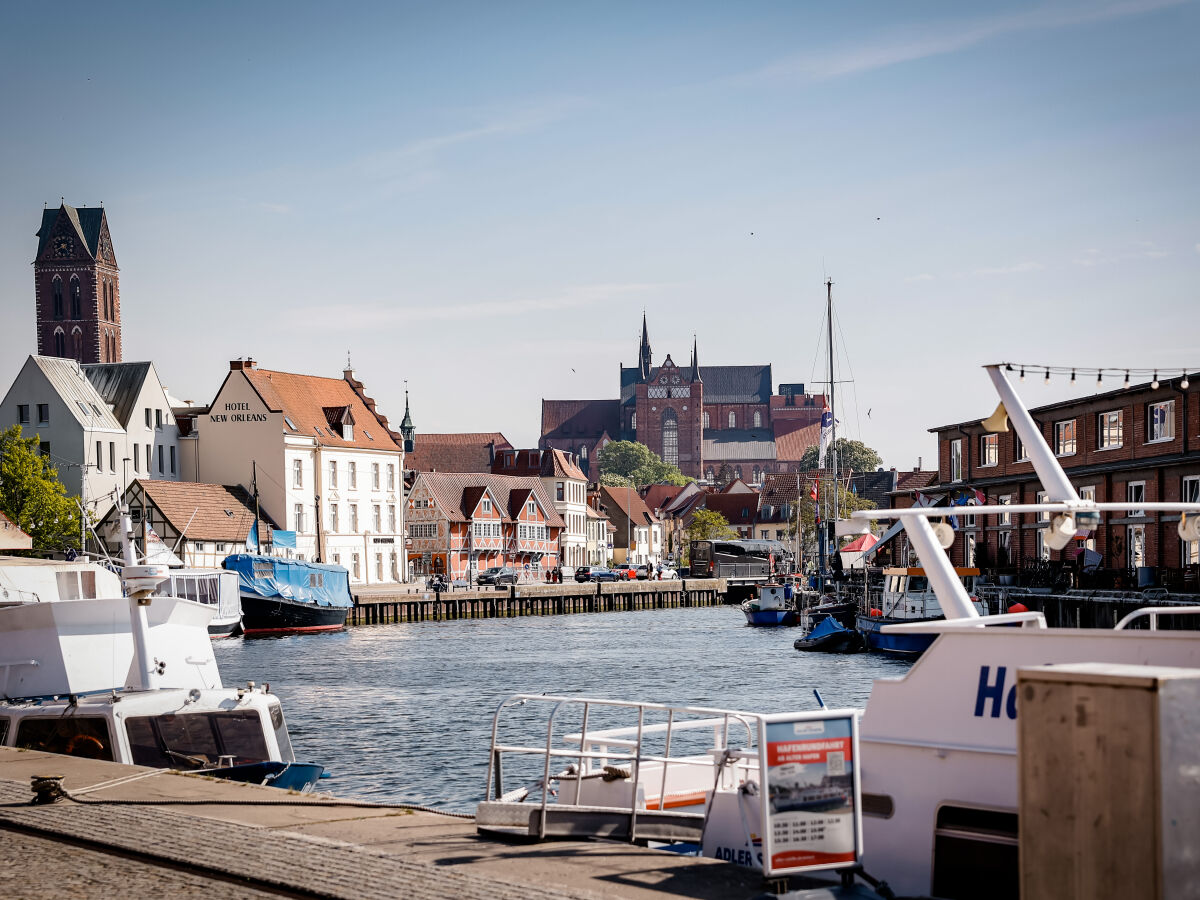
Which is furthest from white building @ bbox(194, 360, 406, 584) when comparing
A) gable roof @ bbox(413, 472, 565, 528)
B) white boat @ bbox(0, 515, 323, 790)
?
white boat @ bbox(0, 515, 323, 790)

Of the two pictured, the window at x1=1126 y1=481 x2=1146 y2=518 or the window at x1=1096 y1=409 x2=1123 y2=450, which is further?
the window at x1=1096 y1=409 x2=1123 y2=450

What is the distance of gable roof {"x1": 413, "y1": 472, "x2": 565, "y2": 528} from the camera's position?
401ft

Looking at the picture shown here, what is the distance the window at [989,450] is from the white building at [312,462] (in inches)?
1844

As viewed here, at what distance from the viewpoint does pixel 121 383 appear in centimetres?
9825

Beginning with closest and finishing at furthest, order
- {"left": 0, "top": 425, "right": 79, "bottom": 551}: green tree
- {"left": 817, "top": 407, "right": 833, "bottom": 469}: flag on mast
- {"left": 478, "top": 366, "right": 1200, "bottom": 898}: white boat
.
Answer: {"left": 478, "top": 366, "right": 1200, "bottom": 898}: white boat < {"left": 0, "top": 425, "right": 79, "bottom": 551}: green tree < {"left": 817, "top": 407, "right": 833, "bottom": 469}: flag on mast

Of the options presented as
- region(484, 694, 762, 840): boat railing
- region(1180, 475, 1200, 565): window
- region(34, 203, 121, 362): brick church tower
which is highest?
region(34, 203, 121, 362): brick church tower

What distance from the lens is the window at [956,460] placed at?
6862 centimetres

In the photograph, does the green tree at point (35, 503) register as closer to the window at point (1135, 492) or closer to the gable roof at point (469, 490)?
the gable roof at point (469, 490)

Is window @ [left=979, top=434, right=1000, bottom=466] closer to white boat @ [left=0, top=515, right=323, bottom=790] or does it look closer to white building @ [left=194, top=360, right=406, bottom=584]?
white building @ [left=194, top=360, right=406, bottom=584]

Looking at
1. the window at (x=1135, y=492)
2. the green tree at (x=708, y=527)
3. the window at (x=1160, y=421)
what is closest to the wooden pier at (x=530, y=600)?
the green tree at (x=708, y=527)

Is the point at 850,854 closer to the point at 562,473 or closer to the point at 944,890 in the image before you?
the point at 944,890

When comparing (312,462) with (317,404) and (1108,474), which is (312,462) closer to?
(317,404)

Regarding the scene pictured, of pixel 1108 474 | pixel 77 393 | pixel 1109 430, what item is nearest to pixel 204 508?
pixel 77 393

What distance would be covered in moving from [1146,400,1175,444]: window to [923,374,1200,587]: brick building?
1.4 inches
